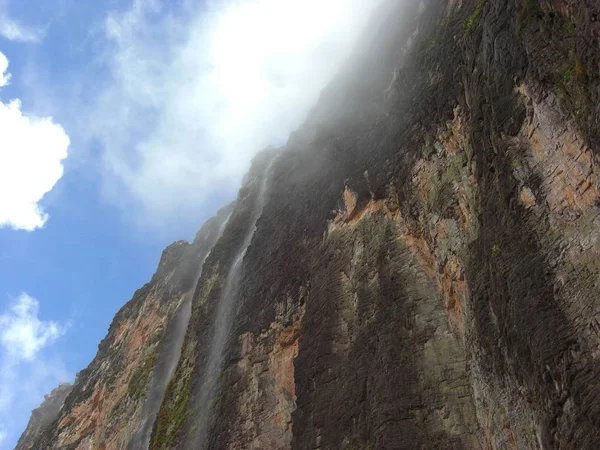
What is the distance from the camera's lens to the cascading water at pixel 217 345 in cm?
2169

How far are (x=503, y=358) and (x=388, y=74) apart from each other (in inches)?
608

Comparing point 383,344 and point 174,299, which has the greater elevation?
point 174,299

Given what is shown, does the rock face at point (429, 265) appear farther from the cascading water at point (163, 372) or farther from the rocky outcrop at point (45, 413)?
the rocky outcrop at point (45, 413)

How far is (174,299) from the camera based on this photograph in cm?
3709

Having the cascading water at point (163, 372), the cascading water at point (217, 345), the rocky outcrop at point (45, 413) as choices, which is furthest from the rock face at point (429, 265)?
the rocky outcrop at point (45, 413)

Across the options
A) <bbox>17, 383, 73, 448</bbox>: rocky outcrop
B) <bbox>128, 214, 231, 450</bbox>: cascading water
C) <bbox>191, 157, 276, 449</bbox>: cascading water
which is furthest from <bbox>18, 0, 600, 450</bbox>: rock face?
<bbox>17, 383, 73, 448</bbox>: rocky outcrop

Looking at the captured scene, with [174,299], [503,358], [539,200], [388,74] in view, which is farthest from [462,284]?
[174,299]

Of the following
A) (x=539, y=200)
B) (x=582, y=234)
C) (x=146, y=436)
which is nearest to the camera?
Result: (x=582, y=234)

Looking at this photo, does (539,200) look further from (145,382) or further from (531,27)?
(145,382)

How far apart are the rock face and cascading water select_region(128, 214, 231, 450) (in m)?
1.05

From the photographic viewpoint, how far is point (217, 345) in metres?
24.6

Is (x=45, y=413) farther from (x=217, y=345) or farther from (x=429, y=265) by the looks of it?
(x=429, y=265)

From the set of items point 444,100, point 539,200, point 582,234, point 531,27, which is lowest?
point 582,234

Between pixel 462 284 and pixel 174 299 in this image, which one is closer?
pixel 462 284
